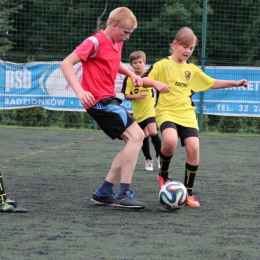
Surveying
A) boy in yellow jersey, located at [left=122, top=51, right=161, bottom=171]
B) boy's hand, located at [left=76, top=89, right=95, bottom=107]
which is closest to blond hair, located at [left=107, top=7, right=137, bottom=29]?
boy's hand, located at [left=76, top=89, right=95, bottom=107]

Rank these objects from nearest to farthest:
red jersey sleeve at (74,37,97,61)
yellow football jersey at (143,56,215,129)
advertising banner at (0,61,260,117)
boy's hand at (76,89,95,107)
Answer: boy's hand at (76,89,95,107) < red jersey sleeve at (74,37,97,61) < yellow football jersey at (143,56,215,129) < advertising banner at (0,61,260,117)

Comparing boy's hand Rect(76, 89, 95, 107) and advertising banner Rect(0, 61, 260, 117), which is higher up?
boy's hand Rect(76, 89, 95, 107)

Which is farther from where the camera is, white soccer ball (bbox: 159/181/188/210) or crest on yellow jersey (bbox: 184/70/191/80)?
crest on yellow jersey (bbox: 184/70/191/80)

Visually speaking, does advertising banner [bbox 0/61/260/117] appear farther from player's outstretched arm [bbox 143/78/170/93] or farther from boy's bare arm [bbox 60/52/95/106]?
boy's bare arm [bbox 60/52/95/106]

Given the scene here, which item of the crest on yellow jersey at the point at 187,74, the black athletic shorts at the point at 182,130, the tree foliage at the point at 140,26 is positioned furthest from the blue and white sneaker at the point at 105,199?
the tree foliage at the point at 140,26

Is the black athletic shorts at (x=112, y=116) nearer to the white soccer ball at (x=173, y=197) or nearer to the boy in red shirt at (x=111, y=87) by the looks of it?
the boy in red shirt at (x=111, y=87)

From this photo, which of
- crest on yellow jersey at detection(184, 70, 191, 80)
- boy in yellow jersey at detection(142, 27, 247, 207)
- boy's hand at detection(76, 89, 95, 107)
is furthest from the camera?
crest on yellow jersey at detection(184, 70, 191, 80)

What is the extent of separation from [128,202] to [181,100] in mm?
1244

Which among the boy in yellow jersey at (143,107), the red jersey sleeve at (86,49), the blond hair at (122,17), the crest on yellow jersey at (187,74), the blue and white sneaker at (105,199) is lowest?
the blue and white sneaker at (105,199)

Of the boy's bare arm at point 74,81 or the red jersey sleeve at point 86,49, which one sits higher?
the red jersey sleeve at point 86,49

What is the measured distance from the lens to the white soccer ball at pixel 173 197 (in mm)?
5398

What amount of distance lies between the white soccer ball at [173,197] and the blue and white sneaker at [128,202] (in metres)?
0.19

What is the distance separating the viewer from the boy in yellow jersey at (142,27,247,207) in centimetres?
605

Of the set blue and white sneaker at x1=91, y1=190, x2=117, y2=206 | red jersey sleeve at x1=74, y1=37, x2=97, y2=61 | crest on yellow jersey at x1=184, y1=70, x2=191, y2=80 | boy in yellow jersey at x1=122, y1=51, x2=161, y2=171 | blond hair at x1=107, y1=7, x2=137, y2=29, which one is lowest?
blue and white sneaker at x1=91, y1=190, x2=117, y2=206
